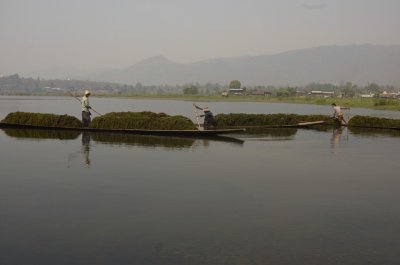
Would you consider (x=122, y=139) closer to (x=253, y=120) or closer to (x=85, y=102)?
(x=85, y=102)

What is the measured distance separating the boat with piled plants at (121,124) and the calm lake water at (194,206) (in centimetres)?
413

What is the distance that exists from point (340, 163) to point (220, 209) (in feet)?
30.0

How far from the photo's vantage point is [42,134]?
26562mm

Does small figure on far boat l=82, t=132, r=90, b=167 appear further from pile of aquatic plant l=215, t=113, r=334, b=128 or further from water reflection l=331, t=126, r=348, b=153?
water reflection l=331, t=126, r=348, b=153

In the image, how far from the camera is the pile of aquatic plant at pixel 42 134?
25094mm

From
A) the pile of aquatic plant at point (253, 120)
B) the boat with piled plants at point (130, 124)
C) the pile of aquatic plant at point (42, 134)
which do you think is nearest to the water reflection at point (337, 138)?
the boat with piled plants at point (130, 124)

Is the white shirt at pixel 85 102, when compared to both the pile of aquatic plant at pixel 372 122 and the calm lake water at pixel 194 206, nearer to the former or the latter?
the calm lake water at pixel 194 206

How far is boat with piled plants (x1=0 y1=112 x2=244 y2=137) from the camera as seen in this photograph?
2545cm

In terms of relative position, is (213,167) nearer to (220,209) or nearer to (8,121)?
(220,209)

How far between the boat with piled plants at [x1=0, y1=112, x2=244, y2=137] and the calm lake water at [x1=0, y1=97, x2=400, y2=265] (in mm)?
4134

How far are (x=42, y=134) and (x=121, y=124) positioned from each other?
4.46 metres

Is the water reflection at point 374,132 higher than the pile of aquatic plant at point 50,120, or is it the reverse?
the pile of aquatic plant at point 50,120

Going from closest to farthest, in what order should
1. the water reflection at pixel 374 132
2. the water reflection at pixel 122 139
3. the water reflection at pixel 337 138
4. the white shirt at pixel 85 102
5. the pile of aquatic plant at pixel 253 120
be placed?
the water reflection at pixel 122 139, the water reflection at pixel 337 138, the white shirt at pixel 85 102, the water reflection at pixel 374 132, the pile of aquatic plant at pixel 253 120

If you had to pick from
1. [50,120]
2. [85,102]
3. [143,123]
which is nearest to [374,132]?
[143,123]
